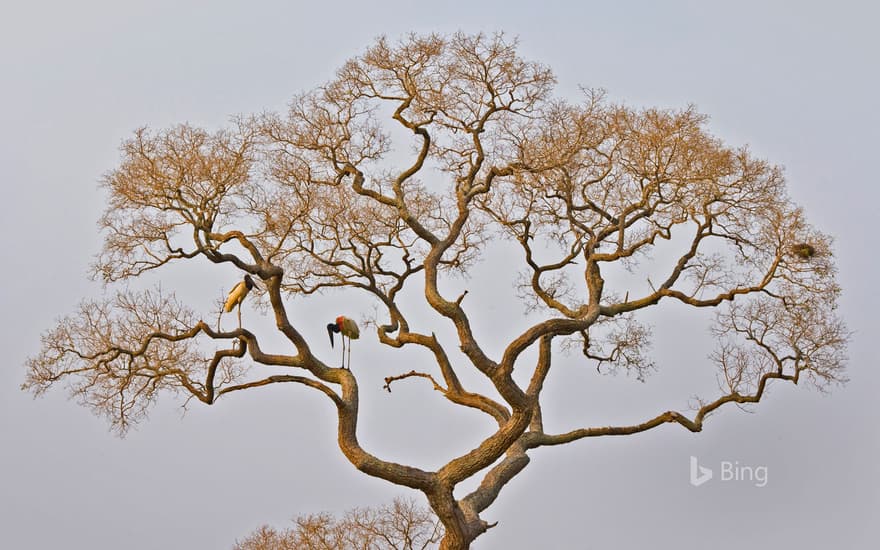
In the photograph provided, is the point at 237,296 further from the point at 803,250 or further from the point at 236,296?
the point at 803,250

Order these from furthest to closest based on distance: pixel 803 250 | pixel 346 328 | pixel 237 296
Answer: pixel 803 250 → pixel 346 328 → pixel 237 296

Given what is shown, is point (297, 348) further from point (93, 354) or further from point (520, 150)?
point (520, 150)

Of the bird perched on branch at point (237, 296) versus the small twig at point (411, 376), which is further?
the small twig at point (411, 376)

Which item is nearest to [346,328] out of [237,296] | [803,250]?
[237,296]

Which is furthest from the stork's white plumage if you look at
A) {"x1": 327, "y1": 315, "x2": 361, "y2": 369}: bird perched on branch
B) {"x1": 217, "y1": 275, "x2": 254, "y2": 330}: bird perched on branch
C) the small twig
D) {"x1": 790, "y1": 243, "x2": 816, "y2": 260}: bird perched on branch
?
{"x1": 790, "y1": 243, "x2": 816, "y2": 260}: bird perched on branch

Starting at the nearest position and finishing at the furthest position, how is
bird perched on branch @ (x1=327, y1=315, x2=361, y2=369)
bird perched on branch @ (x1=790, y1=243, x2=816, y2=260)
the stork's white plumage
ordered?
the stork's white plumage, bird perched on branch @ (x1=327, y1=315, x2=361, y2=369), bird perched on branch @ (x1=790, y1=243, x2=816, y2=260)

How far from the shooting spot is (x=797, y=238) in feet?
39.1

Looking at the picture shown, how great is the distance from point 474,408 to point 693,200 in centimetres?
309

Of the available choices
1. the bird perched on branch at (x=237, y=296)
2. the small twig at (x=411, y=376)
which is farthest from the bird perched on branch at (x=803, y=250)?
the bird perched on branch at (x=237, y=296)

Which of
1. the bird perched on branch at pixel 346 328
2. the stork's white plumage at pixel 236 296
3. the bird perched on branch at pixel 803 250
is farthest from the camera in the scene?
the bird perched on branch at pixel 803 250

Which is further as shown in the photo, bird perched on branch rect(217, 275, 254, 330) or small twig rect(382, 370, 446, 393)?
small twig rect(382, 370, 446, 393)

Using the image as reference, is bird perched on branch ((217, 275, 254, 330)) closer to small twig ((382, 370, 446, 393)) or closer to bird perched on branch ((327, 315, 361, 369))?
bird perched on branch ((327, 315, 361, 369))

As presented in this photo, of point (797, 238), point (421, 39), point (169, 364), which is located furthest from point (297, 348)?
point (797, 238)

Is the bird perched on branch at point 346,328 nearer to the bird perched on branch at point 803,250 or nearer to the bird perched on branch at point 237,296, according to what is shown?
the bird perched on branch at point 237,296
